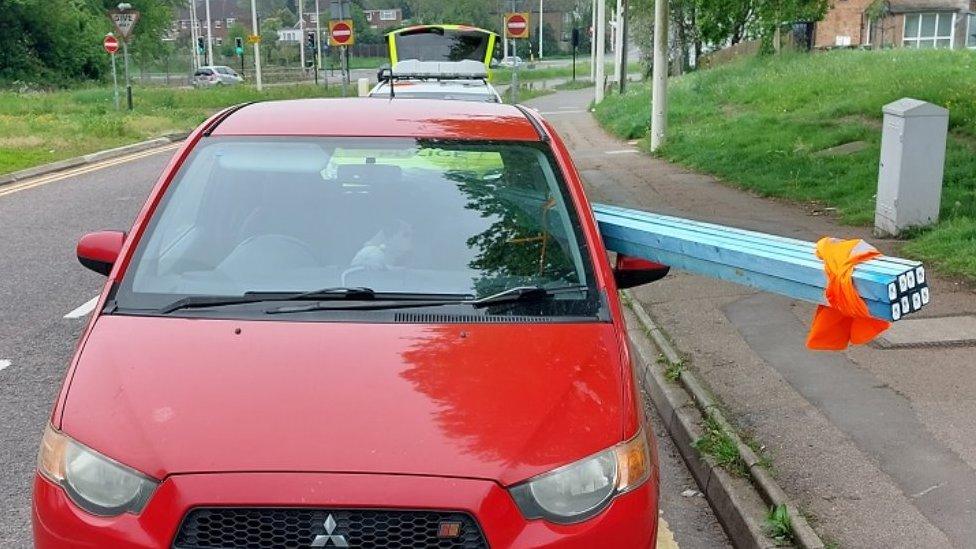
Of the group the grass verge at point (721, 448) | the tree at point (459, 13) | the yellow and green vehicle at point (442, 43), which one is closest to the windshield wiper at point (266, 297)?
the grass verge at point (721, 448)

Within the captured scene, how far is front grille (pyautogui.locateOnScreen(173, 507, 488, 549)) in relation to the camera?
8.78ft

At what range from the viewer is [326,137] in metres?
4.21

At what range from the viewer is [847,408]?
5289mm

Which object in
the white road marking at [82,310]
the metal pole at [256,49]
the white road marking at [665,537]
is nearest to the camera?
the white road marking at [665,537]

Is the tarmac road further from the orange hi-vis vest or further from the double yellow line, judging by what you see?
the orange hi-vis vest

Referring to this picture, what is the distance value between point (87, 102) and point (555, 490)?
3528 centimetres

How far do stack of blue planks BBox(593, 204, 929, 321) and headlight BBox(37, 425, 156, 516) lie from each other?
2477 millimetres

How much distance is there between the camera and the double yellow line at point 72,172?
1548cm

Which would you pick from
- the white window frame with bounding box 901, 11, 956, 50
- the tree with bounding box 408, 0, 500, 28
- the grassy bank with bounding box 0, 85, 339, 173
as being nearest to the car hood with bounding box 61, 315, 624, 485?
the grassy bank with bounding box 0, 85, 339, 173

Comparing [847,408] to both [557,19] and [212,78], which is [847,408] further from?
[557,19]

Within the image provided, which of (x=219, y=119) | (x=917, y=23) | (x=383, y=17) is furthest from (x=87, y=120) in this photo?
(x=383, y=17)

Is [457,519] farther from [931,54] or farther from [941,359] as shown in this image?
[931,54]

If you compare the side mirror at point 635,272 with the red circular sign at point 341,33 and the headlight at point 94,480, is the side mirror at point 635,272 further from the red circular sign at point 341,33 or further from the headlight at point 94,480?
the red circular sign at point 341,33

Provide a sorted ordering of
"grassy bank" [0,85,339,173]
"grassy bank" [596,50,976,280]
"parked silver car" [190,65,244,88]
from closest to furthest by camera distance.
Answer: "grassy bank" [596,50,976,280] → "grassy bank" [0,85,339,173] → "parked silver car" [190,65,244,88]
